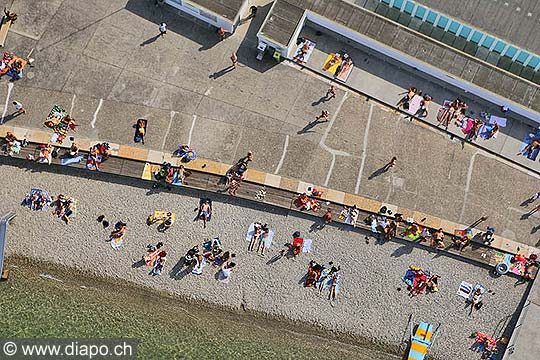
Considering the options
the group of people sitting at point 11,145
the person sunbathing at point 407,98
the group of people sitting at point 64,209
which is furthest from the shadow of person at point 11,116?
the person sunbathing at point 407,98

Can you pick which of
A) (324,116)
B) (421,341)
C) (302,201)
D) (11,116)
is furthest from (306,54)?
(421,341)

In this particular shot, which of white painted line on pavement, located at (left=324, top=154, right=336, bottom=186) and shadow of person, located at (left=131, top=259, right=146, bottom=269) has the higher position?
white painted line on pavement, located at (left=324, top=154, right=336, bottom=186)

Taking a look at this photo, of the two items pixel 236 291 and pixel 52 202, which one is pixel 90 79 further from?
pixel 236 291

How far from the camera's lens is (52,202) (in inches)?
1510

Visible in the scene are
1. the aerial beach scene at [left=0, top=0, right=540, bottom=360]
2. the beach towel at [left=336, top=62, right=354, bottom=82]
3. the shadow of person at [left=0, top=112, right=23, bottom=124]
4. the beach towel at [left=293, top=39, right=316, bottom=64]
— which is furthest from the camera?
the beach towel at [left=293, top=39, right=316, bottom=64]

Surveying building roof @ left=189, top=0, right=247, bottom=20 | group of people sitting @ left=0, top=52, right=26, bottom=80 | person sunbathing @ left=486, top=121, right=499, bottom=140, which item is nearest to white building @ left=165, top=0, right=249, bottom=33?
building roof @ left=189, top=0, right=247, bottom=20

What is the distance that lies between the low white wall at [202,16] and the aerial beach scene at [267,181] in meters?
0.22

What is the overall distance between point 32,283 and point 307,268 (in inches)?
782

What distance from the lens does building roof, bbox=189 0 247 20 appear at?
3972 cm

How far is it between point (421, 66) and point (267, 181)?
1478 centimetres

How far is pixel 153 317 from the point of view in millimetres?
37906

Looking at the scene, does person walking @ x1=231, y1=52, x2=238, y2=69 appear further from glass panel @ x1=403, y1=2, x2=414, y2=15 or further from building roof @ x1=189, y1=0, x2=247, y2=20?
glass panel @ x1=403, y1=2, x2=414, y2=15

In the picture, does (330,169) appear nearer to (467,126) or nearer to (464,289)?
(467,126)

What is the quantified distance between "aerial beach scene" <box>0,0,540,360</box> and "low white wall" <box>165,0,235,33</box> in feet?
0.71
